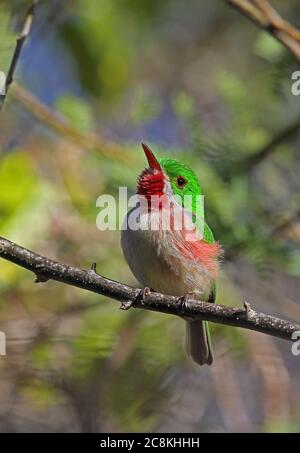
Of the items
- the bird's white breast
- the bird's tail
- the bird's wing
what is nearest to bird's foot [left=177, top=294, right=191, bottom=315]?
the bird's white breast

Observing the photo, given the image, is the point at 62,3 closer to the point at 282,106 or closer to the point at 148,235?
the point at 282,106

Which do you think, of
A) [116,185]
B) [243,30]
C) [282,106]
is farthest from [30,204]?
[243,30]

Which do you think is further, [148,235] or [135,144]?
[135,144]

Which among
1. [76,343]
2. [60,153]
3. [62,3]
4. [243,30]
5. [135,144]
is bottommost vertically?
[76,343]

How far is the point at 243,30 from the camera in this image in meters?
5.71

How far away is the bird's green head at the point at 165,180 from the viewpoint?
10.9ft

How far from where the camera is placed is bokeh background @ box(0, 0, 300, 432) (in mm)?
3695

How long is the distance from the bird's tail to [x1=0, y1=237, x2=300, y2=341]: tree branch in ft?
4.10

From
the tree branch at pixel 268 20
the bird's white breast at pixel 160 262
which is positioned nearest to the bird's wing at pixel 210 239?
the bird's white breast at pixel 160 262

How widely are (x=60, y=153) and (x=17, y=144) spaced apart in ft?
1.43

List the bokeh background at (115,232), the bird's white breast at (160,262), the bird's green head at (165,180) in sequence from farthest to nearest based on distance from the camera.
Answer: the bokeh background at (115,232) → the bird's green head at (165,180) → the bird's white breast at (160,262)

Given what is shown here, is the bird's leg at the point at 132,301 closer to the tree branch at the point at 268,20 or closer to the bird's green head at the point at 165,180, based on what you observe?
the bird's green head at the point at 165,180

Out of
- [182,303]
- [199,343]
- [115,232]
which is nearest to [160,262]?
[199,343]

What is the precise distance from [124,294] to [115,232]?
179 cm
